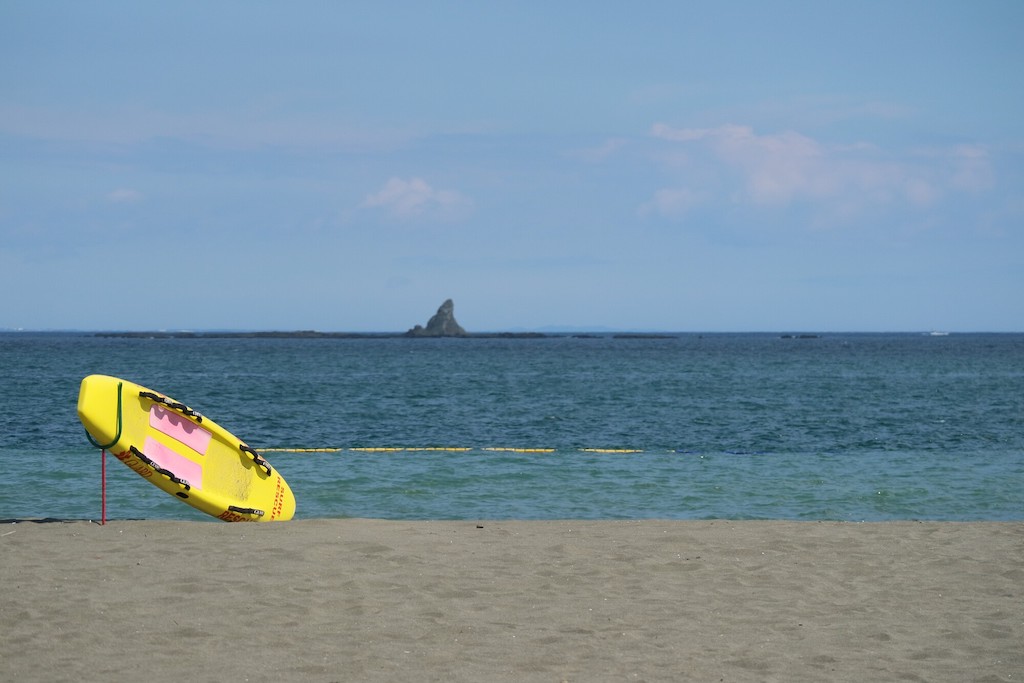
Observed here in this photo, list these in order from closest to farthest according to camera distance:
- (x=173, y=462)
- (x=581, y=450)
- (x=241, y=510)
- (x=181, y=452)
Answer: (x=241, y=510) < (x=173, y=462) < (x=181, y=452) < (x=581, y=450)

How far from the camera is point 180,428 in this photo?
14750 mm

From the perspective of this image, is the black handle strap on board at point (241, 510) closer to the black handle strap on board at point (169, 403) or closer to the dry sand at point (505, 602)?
the dry sand at point (505, 602)

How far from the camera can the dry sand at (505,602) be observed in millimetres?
7902

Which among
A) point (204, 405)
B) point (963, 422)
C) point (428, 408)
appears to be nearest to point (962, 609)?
point (963, 422)

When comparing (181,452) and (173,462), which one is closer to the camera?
(173,462)

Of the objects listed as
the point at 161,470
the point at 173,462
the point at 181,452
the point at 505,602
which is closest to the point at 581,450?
the point at 181,452

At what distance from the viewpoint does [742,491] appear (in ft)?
63.5

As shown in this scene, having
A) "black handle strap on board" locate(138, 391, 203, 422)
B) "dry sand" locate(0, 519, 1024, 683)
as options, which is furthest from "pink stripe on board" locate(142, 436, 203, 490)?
"dry sand" locate(0, 519, 1024, 683)

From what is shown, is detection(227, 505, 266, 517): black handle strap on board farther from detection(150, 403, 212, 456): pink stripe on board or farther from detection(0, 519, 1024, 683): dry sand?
detection(150, 403, 212, 456): pink stripe on board

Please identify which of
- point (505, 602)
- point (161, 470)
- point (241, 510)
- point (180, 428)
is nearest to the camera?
point (505, 602)

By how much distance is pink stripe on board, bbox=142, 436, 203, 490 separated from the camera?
14.3 metres

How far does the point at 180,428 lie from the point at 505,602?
22.9ft

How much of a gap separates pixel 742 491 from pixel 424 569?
9.87 meters

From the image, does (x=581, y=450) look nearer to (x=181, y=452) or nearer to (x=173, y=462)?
(x=181, y=452)
